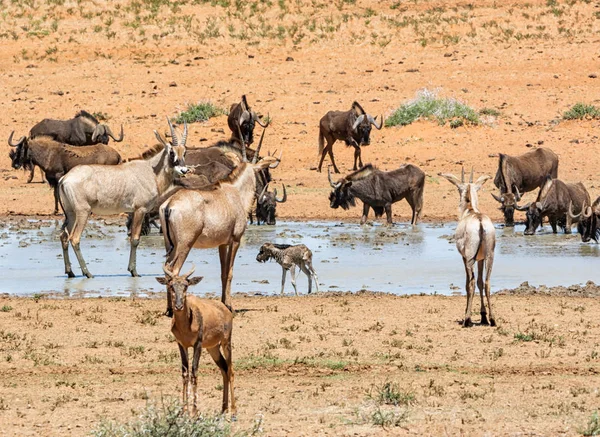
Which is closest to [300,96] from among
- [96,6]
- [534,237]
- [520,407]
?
[96,6]

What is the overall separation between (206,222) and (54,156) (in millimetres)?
9964

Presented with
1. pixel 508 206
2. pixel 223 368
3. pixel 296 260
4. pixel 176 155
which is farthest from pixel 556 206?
pixel 223 368

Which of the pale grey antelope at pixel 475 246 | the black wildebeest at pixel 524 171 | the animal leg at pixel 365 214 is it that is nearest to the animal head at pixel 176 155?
the pale grey antelope at pixel 475 246

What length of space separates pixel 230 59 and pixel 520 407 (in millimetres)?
30542

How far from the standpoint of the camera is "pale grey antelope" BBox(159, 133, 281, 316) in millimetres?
12102

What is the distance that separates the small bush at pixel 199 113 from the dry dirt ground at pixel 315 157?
423 millimetres

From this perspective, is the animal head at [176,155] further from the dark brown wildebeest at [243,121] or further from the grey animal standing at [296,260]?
the dark brown wildebeest at [243,121]

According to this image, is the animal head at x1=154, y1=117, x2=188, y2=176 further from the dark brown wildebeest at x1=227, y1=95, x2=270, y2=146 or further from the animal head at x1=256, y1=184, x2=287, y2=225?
the dark brown wildebeest at x1=227, y1=95, x2=270, y2=146

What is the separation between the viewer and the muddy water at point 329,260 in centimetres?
1504

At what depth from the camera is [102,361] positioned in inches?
404

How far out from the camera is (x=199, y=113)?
107 feet

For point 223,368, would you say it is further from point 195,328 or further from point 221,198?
point 221,198

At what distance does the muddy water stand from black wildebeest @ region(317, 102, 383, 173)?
6.27 m

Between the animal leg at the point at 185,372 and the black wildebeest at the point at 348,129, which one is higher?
the animal leg at the point at 185,372
